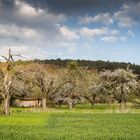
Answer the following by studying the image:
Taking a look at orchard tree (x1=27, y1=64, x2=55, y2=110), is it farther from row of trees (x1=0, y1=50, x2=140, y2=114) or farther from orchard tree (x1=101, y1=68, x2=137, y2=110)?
orchard tree (x1=101, y1=68, x2=137, y2=110)

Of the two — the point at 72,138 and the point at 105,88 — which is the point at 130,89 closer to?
the point at 105,88

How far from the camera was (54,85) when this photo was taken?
347ft

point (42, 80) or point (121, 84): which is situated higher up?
point (42, 80)

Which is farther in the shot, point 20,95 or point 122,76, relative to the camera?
point 20,95

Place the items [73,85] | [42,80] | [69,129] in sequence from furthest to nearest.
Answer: [73,85] → [42,80] → [69,129]

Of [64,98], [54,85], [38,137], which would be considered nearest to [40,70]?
[54,85]

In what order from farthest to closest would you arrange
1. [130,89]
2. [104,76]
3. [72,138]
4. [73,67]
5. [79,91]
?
1. [73,67]
2. [79,91]
3. [104,76]
4. [130,89]
5. [72,138]

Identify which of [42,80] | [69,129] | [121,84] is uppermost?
[42,80]

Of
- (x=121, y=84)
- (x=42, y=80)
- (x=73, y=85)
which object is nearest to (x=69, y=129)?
(x=42, y=80)

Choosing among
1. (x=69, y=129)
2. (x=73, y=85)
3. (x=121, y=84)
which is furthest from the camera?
(x=73, y=85)

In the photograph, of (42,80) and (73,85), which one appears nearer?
(42,80)

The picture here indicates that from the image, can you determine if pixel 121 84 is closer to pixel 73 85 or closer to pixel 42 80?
pixel 73 85

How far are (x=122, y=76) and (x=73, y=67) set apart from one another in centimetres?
8233

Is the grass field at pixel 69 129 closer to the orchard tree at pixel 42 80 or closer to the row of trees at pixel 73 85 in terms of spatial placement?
the row of trees at pixel 73 85
